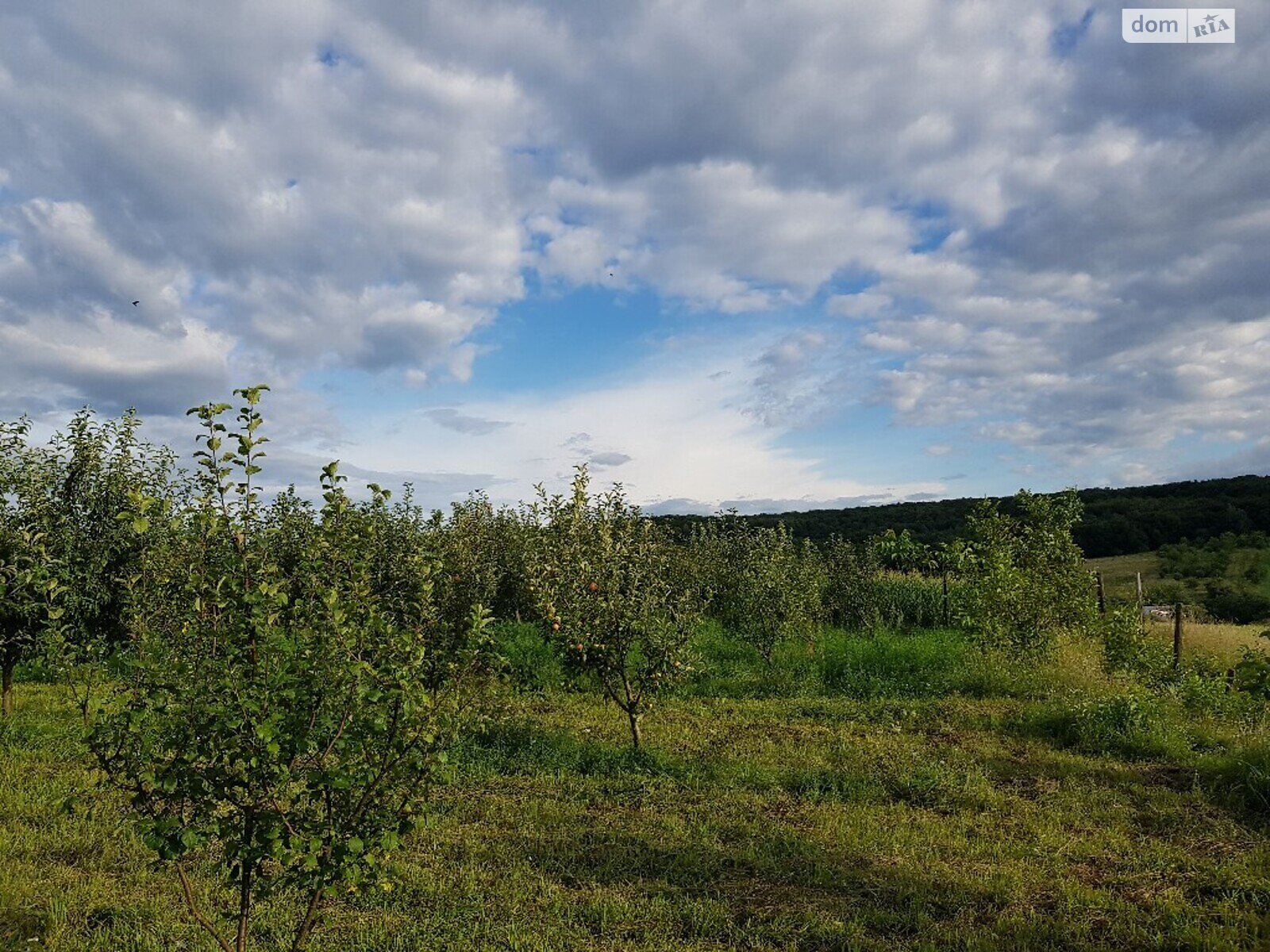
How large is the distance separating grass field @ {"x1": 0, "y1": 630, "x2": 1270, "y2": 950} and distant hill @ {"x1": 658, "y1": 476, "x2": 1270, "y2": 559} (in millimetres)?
34675

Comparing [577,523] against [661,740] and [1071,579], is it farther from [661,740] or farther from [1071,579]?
[1071,579]

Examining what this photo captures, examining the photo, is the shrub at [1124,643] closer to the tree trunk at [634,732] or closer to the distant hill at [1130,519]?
the tree trunk at [634,732]

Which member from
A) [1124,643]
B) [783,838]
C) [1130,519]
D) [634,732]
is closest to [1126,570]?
[1130,519]

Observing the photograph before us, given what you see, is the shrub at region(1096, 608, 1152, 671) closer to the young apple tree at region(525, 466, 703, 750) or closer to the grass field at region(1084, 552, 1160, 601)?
the young apple tree at region(525, 466, 703, 750)

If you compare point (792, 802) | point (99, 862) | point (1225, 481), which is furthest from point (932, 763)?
point (1225, 481)

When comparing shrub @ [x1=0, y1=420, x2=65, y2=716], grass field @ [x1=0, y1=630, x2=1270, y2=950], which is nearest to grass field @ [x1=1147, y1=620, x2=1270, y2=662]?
grass field @ [x1=0, y1=630, x2=1270, y2=950]

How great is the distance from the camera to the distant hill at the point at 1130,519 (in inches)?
2041

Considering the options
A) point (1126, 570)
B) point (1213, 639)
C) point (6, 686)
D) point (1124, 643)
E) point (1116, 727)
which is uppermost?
point (1124, 643)

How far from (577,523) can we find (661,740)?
3.71m

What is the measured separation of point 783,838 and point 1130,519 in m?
60.2

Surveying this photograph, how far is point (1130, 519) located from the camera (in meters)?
55.8

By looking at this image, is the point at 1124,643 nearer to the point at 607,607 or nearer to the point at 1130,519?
the point at 607,607

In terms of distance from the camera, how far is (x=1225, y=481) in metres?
63.7

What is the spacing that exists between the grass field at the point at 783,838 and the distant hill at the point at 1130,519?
34.7 m
